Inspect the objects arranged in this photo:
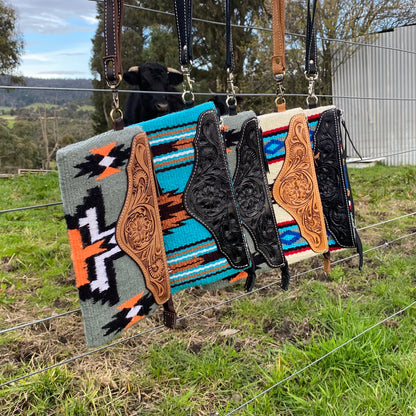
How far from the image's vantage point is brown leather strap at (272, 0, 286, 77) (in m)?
1.27

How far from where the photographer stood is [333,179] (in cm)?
138

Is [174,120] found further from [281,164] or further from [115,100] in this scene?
[281,164]

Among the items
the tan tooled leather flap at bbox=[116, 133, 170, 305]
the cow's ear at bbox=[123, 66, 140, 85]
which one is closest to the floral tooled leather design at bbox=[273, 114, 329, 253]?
the tan tooled leather flap at bbox=[116, 133, 170, 305]

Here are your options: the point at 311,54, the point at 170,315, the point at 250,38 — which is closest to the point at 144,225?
the point at 170,315

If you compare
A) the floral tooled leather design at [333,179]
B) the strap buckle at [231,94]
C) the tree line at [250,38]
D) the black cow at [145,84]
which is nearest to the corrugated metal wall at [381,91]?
the tree line at [250,38]

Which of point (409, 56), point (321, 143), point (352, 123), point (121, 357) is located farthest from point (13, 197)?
point (409, 56)

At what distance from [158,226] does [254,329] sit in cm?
123

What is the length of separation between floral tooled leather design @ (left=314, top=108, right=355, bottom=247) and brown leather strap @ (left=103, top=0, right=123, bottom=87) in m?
0.73

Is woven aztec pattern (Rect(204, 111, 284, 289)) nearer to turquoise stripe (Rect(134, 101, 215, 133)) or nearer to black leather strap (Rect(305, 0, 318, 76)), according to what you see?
turquoise stripe (Rect(134, 101, 215, 133))

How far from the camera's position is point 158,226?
0.96 m

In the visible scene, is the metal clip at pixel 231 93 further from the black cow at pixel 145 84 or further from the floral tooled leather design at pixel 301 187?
the black cow at pixel 145 84

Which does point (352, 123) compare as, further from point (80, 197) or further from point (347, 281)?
point (80, 197)

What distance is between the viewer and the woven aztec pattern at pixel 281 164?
123cm

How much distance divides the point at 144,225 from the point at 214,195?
0.67 feet
